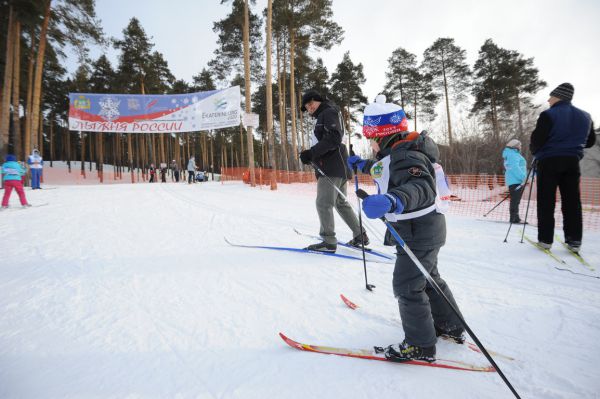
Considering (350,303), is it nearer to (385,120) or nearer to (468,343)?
(468,343)

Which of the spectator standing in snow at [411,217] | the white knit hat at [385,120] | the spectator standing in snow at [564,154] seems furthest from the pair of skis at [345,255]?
the spectator standing in snow at [564,154]

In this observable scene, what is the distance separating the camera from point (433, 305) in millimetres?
1792

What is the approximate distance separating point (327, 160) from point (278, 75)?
1844 cm

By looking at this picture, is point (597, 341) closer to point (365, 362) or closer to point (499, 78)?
point (365, 362)

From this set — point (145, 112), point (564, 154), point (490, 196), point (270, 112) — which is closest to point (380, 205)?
point (564, 154)

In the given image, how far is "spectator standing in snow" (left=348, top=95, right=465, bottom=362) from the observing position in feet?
4.92

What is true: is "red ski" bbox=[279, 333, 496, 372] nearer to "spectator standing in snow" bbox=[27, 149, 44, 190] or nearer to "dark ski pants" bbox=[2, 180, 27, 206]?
"dark ski pants" bbox=[2, 180, 27, 206]

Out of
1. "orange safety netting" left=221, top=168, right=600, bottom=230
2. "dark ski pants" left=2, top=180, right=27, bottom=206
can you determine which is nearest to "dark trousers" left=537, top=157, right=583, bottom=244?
"orange safety netting" left=221, top=168, right=600, bottom=230

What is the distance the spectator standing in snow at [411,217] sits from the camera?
1.50m

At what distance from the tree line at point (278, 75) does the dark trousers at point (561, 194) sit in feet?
33.3

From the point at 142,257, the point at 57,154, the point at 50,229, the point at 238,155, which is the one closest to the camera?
the point at 142,257

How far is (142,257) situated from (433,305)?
3.09 meters

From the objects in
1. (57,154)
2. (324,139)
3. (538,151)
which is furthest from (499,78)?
(57,154)

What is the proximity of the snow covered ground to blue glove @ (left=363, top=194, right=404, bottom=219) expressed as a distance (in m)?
0.83
